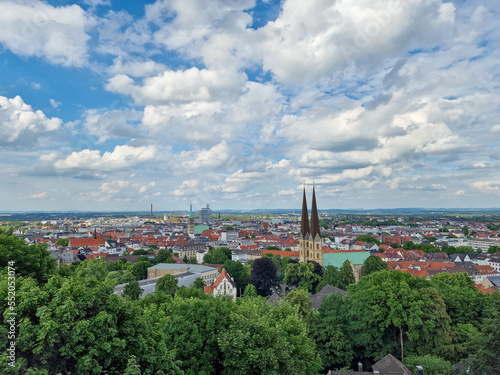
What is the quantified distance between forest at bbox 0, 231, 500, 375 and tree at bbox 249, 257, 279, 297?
73.3 ft

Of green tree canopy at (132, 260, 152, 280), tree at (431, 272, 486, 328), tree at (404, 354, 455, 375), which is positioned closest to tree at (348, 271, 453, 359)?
tree at (431, 272, 486, 328)

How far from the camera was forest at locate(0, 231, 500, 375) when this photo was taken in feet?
31.8

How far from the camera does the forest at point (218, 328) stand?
9695 mm

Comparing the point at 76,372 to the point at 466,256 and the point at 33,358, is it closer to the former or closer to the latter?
the point at 33,358

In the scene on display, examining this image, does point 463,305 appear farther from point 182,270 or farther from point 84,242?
point 84,242

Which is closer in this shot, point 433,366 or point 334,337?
point 433,366

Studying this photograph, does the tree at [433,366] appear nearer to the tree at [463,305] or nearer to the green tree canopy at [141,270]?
the tree at [463,305]

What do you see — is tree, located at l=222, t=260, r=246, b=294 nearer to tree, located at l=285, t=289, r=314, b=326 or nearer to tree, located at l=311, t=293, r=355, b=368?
tree, located at l=285, t=289, r=314, b=326

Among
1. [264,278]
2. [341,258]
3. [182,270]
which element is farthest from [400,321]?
[182,270]

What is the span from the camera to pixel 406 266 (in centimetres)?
7438

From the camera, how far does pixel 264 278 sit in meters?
53.4

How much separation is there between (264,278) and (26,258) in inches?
1582

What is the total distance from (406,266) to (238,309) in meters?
65.7

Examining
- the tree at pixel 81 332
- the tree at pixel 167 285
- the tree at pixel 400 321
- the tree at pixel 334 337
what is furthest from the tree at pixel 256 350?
the tree at pixel 167 285
